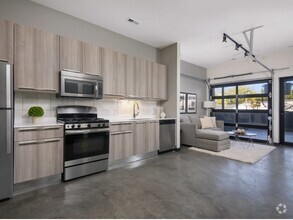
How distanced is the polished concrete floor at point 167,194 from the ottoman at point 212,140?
112 cm

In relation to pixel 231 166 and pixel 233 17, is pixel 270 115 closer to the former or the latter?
pixel 231 166

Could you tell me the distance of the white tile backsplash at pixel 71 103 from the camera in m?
2.72

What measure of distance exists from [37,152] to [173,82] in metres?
3.51

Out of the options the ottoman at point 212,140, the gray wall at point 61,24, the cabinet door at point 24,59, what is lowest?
the ottoman at point 212,140

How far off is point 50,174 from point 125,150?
140 centimetres

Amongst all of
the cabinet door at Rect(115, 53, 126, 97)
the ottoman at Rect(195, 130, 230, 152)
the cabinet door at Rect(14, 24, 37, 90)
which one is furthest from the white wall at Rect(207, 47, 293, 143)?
the cabinet door at Rect(14, 24, 37, 90)

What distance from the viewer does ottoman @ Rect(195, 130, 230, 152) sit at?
4414 millimetres

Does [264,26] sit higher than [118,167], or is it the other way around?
[264,26]

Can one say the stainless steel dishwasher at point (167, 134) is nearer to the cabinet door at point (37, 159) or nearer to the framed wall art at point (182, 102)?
the framed wall art at point (182, 102)

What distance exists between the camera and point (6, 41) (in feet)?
7.50

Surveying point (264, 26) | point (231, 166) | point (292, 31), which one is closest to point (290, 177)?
point (231, 166)

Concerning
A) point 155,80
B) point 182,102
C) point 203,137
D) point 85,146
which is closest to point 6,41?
point 85,146

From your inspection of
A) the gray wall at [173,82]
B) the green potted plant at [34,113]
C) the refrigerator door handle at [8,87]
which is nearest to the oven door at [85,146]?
the green potted plant at [34,113]

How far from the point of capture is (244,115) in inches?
243
